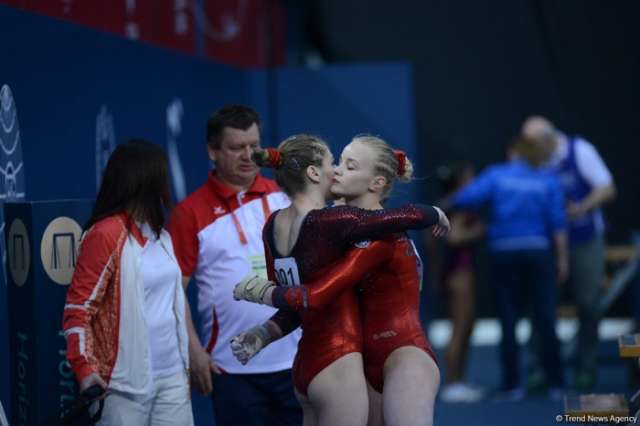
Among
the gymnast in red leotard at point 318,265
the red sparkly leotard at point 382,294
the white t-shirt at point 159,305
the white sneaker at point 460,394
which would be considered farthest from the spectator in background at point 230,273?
the white sneaker at point 460,394

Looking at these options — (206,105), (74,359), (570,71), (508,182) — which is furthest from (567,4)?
(74,359)

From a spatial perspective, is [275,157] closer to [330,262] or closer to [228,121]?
[330,262]

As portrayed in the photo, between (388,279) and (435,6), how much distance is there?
677 cm

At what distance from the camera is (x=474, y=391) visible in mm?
7910

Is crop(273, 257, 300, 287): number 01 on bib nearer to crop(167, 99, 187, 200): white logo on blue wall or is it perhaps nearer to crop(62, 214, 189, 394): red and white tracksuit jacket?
crop(62, 214, 189, 394): red and white tracksuit jacket

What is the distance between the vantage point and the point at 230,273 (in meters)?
4.34

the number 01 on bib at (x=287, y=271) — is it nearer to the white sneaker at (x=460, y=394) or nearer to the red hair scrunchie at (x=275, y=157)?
the red hair scrunchie at (x=275, y=157)

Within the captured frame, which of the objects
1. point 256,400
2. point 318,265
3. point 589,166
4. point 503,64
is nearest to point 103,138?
point 256,400

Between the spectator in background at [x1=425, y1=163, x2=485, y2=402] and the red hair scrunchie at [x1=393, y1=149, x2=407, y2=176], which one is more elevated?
the red hair scrunchie at [x1=393, y1=149, x2=407, y2=176]

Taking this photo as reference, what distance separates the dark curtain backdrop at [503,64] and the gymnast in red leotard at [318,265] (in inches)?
253

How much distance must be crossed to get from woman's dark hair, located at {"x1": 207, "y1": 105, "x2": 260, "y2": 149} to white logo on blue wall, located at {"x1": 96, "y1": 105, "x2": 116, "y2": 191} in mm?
548

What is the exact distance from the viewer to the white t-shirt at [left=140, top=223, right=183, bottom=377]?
146 inches

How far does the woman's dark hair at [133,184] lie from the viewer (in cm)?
366

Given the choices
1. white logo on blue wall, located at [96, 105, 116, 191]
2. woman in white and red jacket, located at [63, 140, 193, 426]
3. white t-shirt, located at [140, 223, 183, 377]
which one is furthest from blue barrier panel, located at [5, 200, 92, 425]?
white logo on blue wall, located at [96, 105, 116, 191]
